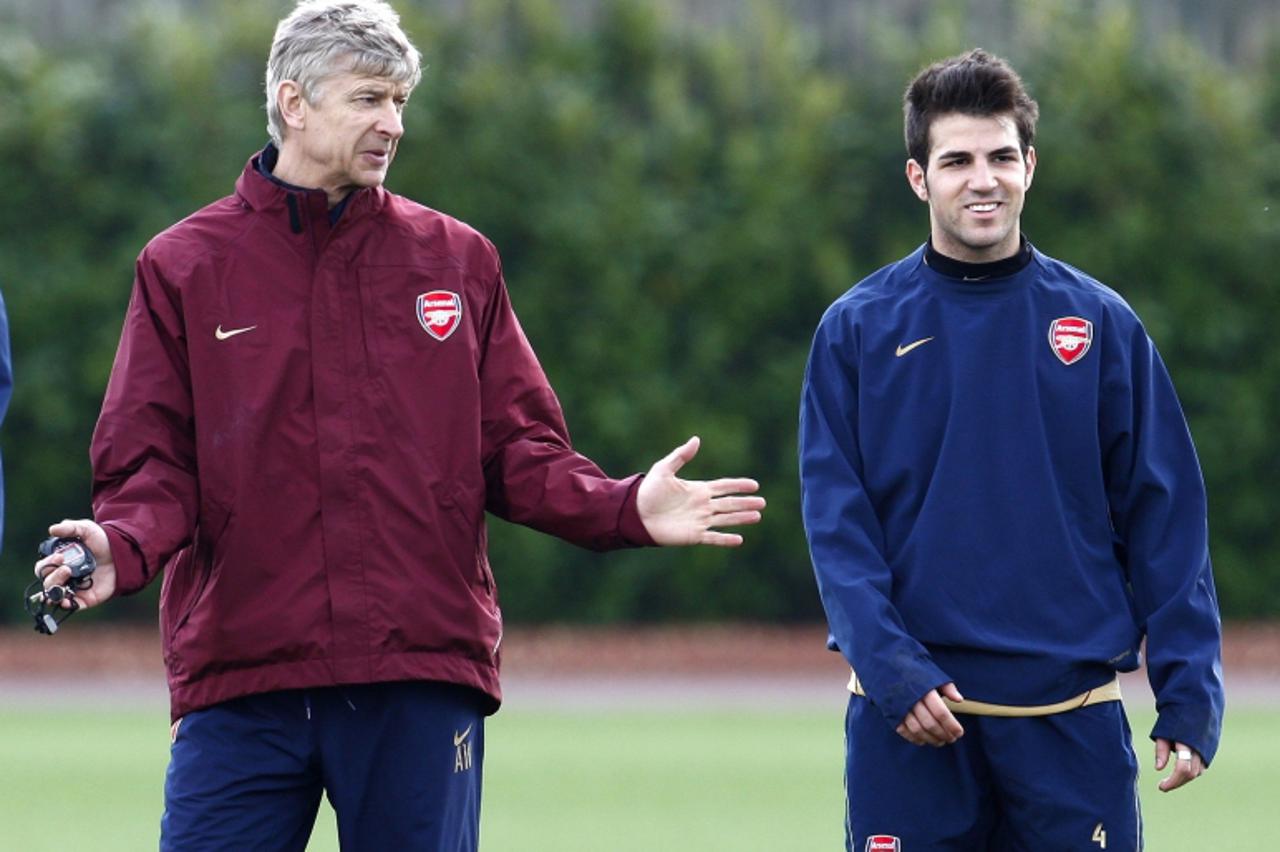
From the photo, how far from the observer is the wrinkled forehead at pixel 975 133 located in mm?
4961

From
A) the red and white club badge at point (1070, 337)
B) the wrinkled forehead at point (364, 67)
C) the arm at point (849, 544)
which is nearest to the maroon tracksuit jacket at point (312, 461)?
the wrinkled forehead at point (364, 67)

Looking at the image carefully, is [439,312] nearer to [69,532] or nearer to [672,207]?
Result: [69,532]

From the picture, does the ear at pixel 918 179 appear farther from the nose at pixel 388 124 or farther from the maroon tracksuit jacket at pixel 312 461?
the nose at pixel 388 124

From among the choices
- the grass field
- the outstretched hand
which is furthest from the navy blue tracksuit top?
the grass field

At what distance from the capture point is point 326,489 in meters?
4.72

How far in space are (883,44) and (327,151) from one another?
12075 millimetres

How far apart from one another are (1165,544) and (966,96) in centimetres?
100

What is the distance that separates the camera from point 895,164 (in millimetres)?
Answer: 16609

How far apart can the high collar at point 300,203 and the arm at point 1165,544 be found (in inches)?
61.3

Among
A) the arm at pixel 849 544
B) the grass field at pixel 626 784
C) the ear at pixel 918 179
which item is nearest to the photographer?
the arm at pixel 849 544

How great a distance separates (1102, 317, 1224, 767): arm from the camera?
4.82 metres

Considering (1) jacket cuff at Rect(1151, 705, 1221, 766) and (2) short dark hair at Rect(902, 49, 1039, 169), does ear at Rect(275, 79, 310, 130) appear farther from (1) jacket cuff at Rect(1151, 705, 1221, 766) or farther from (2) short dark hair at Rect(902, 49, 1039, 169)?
(1) jacket cuff at Rect(1151, 705, 1221, 766)

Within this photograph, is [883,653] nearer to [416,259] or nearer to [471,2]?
[416,259]

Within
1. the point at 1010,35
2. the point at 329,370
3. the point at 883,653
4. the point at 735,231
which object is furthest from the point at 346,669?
the point at 1010,35
